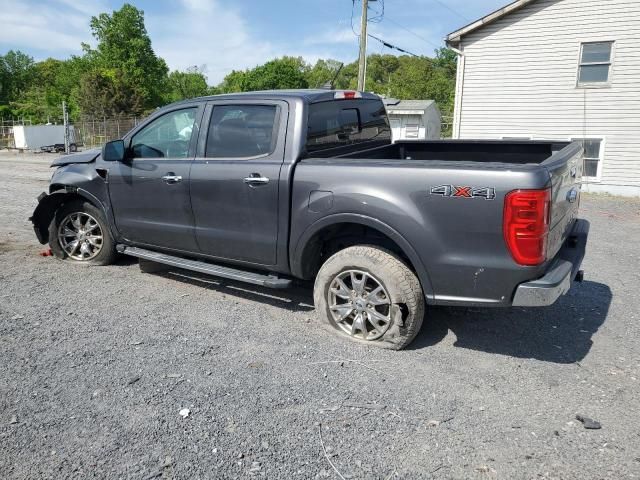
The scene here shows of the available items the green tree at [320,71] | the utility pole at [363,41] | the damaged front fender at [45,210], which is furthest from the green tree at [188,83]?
the damaged front fender at [45,210]

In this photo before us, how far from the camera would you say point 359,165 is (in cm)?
371

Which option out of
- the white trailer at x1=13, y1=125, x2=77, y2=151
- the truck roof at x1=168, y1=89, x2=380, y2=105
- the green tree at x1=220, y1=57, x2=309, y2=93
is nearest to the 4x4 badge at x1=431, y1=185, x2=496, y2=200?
the truck roof at x1=168, y1=89, x2=380, y2=105

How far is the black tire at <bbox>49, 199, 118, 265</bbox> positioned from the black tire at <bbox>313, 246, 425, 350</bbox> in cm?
280

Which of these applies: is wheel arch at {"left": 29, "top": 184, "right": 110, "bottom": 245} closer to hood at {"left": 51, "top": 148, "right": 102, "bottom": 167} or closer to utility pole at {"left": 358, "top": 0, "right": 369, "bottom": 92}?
hood at {"left": 51, "top": 148, "right": 102, "bottom": 167}

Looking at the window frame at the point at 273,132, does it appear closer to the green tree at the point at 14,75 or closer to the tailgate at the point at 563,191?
the tailgate at the point at 563,191

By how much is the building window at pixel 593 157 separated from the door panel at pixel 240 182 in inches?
505

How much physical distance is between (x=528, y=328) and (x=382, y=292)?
141cm

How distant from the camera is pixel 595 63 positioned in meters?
13.9

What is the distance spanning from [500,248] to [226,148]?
249 cm

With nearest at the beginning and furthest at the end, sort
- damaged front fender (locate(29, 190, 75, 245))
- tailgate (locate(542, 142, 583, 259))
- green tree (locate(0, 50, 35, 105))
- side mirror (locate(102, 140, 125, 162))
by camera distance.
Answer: tailgate (locate(542, 142, 583, 259)) < side mirror (locate(102, 140, 125, 162)) < damaged front fender (locate(29, 190, 75, 245)) < green tree (locate(0, 50, 35, 105))

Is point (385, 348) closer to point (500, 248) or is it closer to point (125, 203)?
point (500, 248)

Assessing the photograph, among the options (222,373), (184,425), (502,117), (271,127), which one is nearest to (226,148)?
(271,127)

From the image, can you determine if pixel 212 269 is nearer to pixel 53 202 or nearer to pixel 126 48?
pixel 53 202

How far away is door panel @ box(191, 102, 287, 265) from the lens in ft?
13.6
